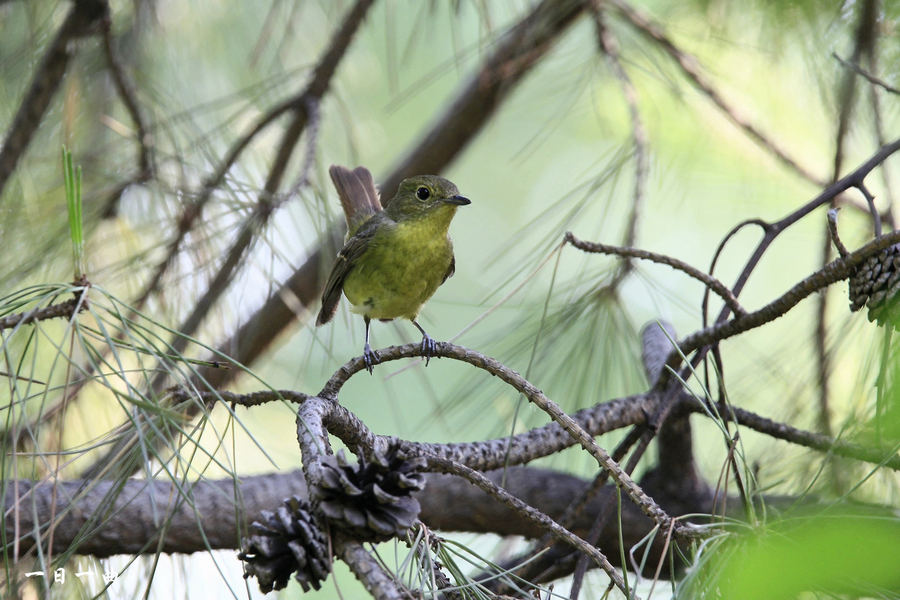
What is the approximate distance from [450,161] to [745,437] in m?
1.90

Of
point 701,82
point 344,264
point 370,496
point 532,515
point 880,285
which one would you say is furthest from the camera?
point 344,264

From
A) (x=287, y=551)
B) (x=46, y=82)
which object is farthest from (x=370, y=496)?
(x=46, y=82)

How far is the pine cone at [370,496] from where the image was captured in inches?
46.6

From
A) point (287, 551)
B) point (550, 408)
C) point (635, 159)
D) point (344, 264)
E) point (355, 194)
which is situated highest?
point (355, 194)

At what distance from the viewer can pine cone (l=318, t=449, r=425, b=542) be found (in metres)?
1.18

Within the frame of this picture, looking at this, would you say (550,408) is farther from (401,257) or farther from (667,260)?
(401,257)

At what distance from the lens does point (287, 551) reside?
1.20 meters

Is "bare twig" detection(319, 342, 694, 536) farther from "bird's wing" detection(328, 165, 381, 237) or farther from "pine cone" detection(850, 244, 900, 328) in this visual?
"bird's wing" detection(328, 165, 381, 237)

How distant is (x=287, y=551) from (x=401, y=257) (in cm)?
203

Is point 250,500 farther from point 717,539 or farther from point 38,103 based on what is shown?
point 717,539

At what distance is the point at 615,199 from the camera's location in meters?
3.11

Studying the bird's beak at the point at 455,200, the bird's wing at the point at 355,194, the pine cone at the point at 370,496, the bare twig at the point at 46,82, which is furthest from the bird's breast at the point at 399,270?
the pine cone at the point at 370,496

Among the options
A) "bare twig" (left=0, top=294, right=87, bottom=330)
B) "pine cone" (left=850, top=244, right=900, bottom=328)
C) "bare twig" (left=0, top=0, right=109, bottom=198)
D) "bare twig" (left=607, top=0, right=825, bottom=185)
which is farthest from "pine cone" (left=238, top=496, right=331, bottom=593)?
"bare twig" (left=607, top=0, right=825, bottom=185)

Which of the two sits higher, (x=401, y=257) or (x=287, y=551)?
(x=401, y=257)
